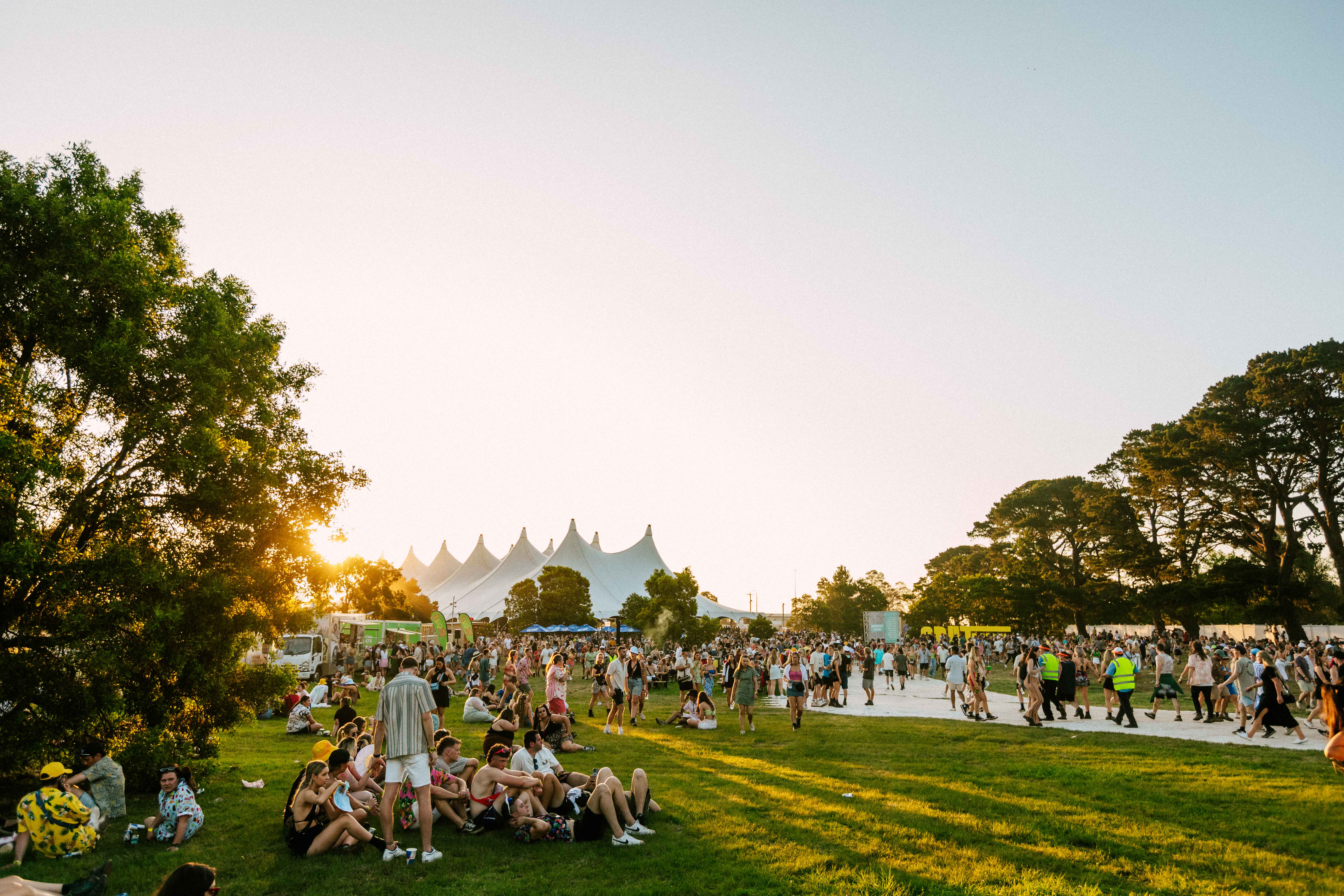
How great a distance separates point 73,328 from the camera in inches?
327

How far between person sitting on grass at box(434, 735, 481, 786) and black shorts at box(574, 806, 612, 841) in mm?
1337

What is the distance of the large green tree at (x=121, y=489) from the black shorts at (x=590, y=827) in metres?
5.23

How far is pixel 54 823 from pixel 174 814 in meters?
0.90

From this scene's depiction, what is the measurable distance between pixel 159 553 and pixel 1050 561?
188ft

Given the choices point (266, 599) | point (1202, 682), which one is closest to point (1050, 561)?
point (1202, 682)

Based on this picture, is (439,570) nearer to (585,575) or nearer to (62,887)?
(585,575)

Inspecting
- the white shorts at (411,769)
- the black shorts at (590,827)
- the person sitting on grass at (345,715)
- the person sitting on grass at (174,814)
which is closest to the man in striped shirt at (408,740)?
the white shorts at (411,769)

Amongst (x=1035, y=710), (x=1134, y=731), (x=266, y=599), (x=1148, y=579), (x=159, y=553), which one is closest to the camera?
(x=159, y=553)

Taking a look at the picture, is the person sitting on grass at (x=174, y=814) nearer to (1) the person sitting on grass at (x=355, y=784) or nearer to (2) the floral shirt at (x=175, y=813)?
(2) the floral shirt at (x=175, y=813)

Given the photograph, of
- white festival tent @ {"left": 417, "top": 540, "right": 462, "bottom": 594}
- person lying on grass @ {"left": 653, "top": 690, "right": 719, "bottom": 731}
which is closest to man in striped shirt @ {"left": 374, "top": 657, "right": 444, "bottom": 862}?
person lying on grass @ {"left": 653, "top": 690, "right": 719, "bottom": 731}

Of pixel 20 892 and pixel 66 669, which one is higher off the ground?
pixel 66 669

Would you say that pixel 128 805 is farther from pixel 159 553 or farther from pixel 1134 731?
pixel 1134 731

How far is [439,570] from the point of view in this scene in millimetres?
92438

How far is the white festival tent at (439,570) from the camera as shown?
3575 inches
